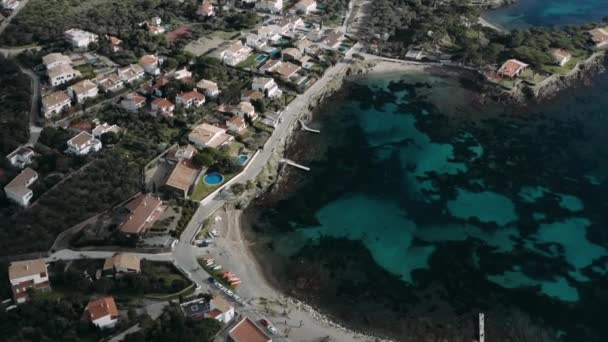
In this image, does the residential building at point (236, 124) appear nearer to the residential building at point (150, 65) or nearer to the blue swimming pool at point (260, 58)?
the residential building at point (150, 65)

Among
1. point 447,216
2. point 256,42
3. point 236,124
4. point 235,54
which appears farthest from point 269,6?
point 447,216

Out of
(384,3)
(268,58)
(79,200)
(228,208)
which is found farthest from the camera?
(384,3)

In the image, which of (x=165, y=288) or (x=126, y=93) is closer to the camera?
(x=165, y=288)

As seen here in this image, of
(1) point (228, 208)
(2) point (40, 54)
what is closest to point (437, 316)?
(1) point (228, 208)

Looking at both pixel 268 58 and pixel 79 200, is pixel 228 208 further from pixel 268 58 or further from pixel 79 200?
pixel 268 58

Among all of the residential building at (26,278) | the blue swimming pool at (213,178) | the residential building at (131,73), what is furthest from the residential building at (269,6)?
the residential building at (26,278)

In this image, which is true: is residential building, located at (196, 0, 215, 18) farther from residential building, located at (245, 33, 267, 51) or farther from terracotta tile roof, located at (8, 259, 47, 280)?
terracotta tile roof, located at (8, 259, 47, 280)
